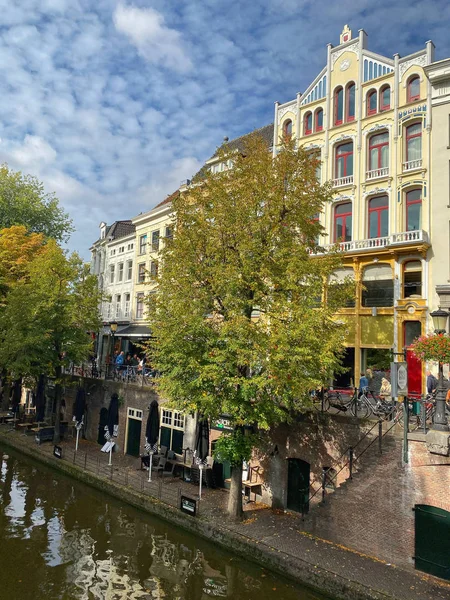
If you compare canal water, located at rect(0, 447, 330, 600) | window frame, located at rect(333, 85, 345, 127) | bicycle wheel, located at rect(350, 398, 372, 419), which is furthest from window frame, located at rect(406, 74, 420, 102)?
canal water, located at rect(0, 447, 330, 600)

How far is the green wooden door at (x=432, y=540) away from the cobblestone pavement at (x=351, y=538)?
31cm

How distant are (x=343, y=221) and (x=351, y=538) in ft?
54.7

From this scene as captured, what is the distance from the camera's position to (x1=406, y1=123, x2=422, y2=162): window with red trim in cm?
2272

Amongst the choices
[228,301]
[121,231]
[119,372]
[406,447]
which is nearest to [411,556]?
[406,447]

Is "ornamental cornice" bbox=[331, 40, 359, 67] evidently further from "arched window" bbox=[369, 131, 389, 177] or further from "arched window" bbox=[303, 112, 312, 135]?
"arched window" bbox=[369, 131, 389, 177]

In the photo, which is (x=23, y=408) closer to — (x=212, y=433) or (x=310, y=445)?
(x=212, y=433)

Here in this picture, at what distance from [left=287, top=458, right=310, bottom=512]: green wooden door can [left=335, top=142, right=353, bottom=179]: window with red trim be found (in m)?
16.2

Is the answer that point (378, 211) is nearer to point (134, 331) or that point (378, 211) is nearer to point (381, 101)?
point (381, 101)

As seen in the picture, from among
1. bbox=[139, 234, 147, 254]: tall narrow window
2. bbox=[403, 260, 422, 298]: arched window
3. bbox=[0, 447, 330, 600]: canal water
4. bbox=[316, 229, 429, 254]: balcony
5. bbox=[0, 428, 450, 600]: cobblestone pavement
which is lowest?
bbox=[0, 447, 330, 600]: canal water

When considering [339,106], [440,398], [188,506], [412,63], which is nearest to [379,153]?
[339,106]

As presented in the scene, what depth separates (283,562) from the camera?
1219 cm

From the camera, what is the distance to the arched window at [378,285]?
23.0 m

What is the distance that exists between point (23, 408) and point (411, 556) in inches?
1234

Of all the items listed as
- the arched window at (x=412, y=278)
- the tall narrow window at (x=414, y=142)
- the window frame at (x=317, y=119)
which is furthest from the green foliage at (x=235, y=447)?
the window frame at (x=317, y=119)
